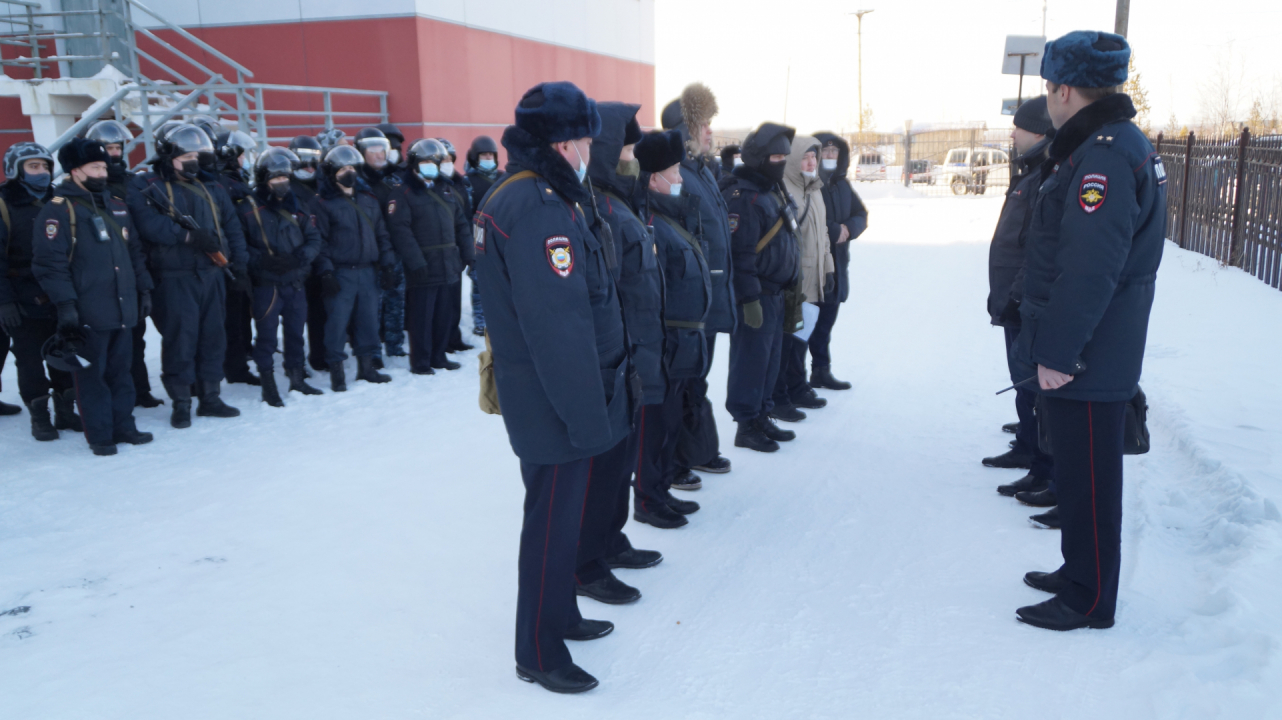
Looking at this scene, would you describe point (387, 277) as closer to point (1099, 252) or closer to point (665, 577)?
point (665, 577)

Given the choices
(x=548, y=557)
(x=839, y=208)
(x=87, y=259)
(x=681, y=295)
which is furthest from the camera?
(x=839, y=208)

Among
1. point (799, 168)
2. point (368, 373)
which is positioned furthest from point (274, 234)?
point (799, 168)

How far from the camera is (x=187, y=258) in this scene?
254 inches

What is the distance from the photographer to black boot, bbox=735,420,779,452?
5.79 m

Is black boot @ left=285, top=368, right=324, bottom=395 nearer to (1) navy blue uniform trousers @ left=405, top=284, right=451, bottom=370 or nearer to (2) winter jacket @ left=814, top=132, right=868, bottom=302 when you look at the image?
(1) navy blue uniform trousers @ left=405, top=284, right=451, bottom=370

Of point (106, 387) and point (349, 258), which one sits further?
point (349, 258)

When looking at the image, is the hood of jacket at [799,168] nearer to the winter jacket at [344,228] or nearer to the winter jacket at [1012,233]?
the winter jacket at [1012,233]

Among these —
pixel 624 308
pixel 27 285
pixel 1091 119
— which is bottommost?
pixel 27 285

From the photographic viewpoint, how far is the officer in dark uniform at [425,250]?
810cm

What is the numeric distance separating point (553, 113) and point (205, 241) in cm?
451

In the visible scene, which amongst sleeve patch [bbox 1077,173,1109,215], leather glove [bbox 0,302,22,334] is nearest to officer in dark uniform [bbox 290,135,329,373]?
leather glove [bbox 0,302,22,334]

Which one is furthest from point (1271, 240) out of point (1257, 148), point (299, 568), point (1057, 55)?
point (299, 568)

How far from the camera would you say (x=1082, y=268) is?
3.11m

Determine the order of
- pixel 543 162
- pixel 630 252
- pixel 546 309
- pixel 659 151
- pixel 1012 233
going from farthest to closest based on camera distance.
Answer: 1. pixel 1012 233
2. pixel 659 151
3. pixel 630 252
4. pixel 543 162
5. pixel 546 309
